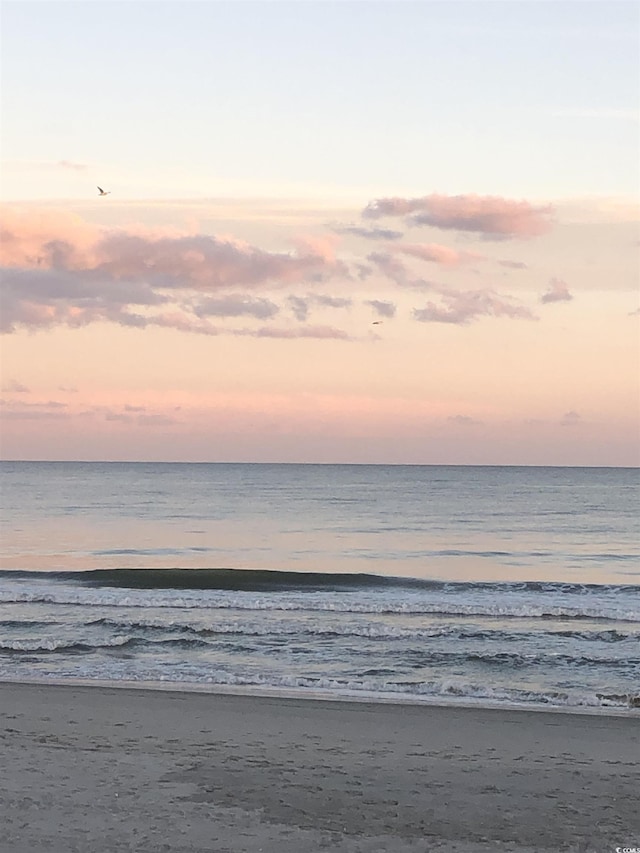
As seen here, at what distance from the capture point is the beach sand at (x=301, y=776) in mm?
7273

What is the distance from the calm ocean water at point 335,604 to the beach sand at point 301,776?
2.02m

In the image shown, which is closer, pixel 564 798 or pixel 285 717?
pixel 564 798

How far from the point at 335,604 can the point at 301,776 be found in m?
13.0

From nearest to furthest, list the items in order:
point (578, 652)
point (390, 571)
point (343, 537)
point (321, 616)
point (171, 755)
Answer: point (171, 755) < point (578, 652) < point (321, 616) < point (390, 571) < point (343, 537)

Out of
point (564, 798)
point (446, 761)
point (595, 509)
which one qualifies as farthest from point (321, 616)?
point (595, 509)

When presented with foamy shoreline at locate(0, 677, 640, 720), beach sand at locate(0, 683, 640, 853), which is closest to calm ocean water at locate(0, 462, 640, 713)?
foamy shoreline at locate(0, 677, 640, 720)

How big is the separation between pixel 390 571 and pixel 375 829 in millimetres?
23674

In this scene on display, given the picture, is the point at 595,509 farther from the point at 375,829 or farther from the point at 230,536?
the point at 375,829

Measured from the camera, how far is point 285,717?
1128cm

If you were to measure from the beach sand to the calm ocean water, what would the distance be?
6.62 ft

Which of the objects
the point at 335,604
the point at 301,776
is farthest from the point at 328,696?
the point at 335,604

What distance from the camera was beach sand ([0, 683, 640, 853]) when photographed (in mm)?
7273

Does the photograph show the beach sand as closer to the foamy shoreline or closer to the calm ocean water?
the foamy shoreline

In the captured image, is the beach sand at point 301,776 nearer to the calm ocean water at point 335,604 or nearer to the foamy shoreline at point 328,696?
the foamy shoreline at point 328,696
